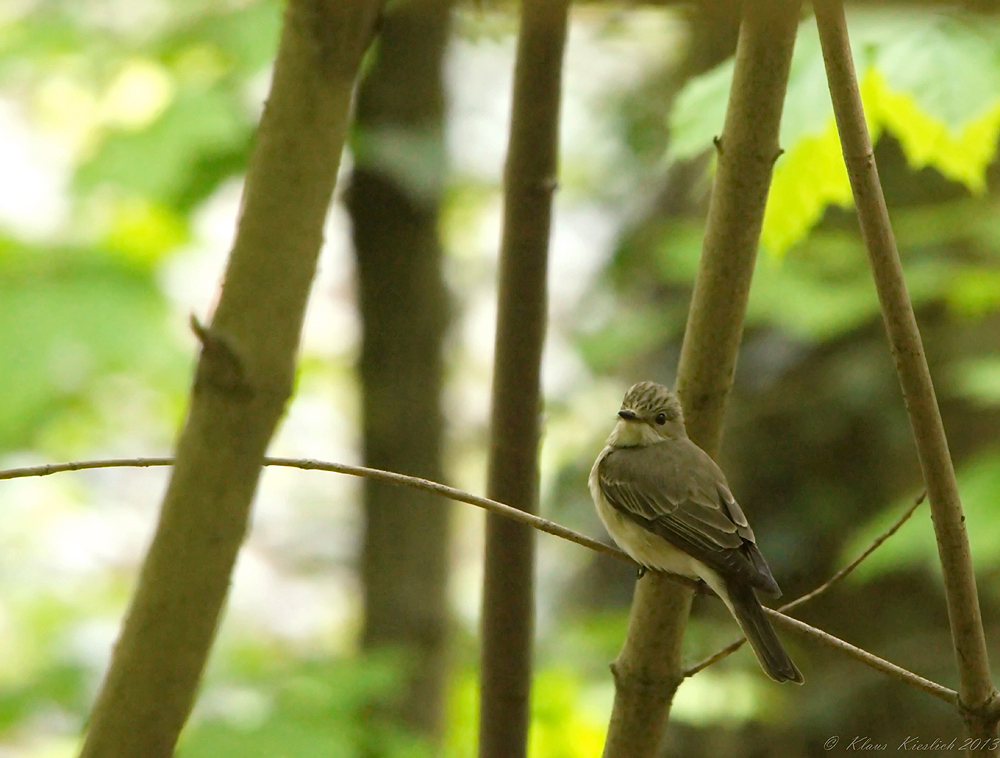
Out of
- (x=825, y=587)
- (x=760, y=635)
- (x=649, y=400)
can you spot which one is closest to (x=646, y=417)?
(x=649, y=400)

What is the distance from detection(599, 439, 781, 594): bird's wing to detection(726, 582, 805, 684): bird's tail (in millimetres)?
47

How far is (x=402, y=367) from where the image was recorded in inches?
202

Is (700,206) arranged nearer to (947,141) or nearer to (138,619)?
(947,141)

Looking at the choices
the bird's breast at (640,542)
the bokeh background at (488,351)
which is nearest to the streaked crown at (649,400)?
the bird's breast at (640,542)

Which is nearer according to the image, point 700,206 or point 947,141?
point 947,141

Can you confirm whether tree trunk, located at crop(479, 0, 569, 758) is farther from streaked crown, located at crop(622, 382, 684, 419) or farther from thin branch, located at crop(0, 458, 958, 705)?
streaked crown, located at crop(622, 382, 684, 419)

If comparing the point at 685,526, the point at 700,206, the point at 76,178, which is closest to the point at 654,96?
the point at 700,206

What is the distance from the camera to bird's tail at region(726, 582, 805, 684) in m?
2.32

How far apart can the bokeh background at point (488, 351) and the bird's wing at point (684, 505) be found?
728mm

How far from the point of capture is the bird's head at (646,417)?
327 cm

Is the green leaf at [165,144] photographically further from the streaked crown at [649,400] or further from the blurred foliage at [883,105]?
the blurred foliage at [883,105]

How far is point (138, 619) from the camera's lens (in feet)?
3.59

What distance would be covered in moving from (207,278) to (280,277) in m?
6.76

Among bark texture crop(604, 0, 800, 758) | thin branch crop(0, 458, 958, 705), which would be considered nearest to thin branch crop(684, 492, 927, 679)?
bark texture crop(604, 0, 800, 758)
